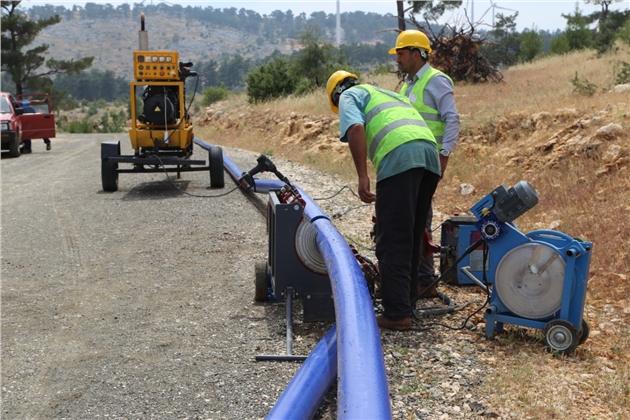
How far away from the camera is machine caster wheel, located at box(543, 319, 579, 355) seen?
4.62 meters

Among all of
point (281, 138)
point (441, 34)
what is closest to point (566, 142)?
point (281, 138)

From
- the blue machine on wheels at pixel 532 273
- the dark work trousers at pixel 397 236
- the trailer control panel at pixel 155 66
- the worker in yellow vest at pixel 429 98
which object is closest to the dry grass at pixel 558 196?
the blue machine on wheels at pixel 532 273

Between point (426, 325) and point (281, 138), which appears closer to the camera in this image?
point (426, 325)

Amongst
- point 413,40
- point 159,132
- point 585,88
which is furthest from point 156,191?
point 585,88

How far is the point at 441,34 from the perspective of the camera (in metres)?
26.4

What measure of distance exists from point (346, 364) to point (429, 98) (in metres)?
3.06

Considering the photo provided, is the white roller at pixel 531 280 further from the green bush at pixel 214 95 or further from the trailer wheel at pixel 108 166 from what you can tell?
the green bush at pixel 214 95

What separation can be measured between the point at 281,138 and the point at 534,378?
1918 centimetres

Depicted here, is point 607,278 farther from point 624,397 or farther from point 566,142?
point 566,142

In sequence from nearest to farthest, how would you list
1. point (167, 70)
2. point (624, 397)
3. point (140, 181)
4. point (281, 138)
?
point (624, 397) < point (167, 70) < point (140, 181) < point (281, 138)

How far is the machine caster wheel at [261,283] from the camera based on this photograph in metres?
6.02

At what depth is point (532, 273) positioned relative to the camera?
188 inches

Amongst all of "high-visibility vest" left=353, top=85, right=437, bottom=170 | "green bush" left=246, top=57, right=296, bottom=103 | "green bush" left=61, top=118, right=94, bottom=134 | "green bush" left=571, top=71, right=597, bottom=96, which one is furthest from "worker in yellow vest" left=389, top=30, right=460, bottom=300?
Answer: "green bush" left=61, top=118, right=94, bottom=134

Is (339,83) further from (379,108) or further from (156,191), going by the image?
(156,191)
